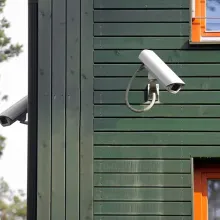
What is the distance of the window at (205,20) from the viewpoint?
20.6 feet

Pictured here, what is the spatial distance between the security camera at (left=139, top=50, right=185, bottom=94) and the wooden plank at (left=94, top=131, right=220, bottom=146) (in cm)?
40

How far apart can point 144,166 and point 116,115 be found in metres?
0.39

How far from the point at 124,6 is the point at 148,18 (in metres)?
0.18

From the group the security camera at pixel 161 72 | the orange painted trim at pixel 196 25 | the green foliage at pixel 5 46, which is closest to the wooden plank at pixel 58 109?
the security camera at pixel 161 72

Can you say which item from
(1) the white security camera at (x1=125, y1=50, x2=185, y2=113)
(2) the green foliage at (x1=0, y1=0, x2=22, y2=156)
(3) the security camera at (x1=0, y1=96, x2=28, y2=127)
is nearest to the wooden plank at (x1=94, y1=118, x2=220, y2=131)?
(1) the white security camera at (x1=125, y1=50, x2=185, y2=113)

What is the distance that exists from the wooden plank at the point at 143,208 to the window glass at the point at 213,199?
0.22m

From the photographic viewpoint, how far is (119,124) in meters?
6.13

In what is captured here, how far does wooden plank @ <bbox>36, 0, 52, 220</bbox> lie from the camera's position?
6035 millimetres

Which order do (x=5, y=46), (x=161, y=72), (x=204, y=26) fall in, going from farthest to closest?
(x=5, y=46), (x=204, y=26), (x=161, y=72)

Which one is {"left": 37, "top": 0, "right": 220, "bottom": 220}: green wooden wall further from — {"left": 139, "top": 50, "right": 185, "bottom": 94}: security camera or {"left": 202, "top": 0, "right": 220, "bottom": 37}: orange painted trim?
{"left": 139, "top": 50, "right": 185, "bottom": 94}: security camera

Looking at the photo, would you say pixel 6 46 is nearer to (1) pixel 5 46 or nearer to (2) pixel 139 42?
(1) pixel 5 46

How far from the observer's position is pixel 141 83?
6191 mm

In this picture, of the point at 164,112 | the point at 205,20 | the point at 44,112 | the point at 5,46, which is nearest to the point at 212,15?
the point at 205,20

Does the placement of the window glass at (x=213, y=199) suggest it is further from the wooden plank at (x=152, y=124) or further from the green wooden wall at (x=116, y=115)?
the wooden plank at (x=152, y=124)
